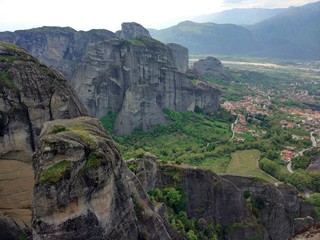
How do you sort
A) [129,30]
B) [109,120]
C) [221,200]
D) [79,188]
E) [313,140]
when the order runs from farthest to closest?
[129,30] < [313,140] < [109,120] < [221,200] < [79,188]

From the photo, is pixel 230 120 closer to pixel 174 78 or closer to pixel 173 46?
pixel 174 78

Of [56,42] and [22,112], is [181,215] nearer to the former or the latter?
[22,112]

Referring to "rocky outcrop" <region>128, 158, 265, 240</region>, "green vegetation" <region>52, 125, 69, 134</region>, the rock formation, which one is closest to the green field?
the rock formation

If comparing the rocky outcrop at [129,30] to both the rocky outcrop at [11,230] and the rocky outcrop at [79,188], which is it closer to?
the rocky outcrop at [79,188]

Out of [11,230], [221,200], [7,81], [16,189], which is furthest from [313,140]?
[11,230]

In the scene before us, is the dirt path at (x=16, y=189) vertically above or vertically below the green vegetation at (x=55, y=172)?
below

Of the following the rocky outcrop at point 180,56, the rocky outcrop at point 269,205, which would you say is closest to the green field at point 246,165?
the rocky outcrop at point 269,205
